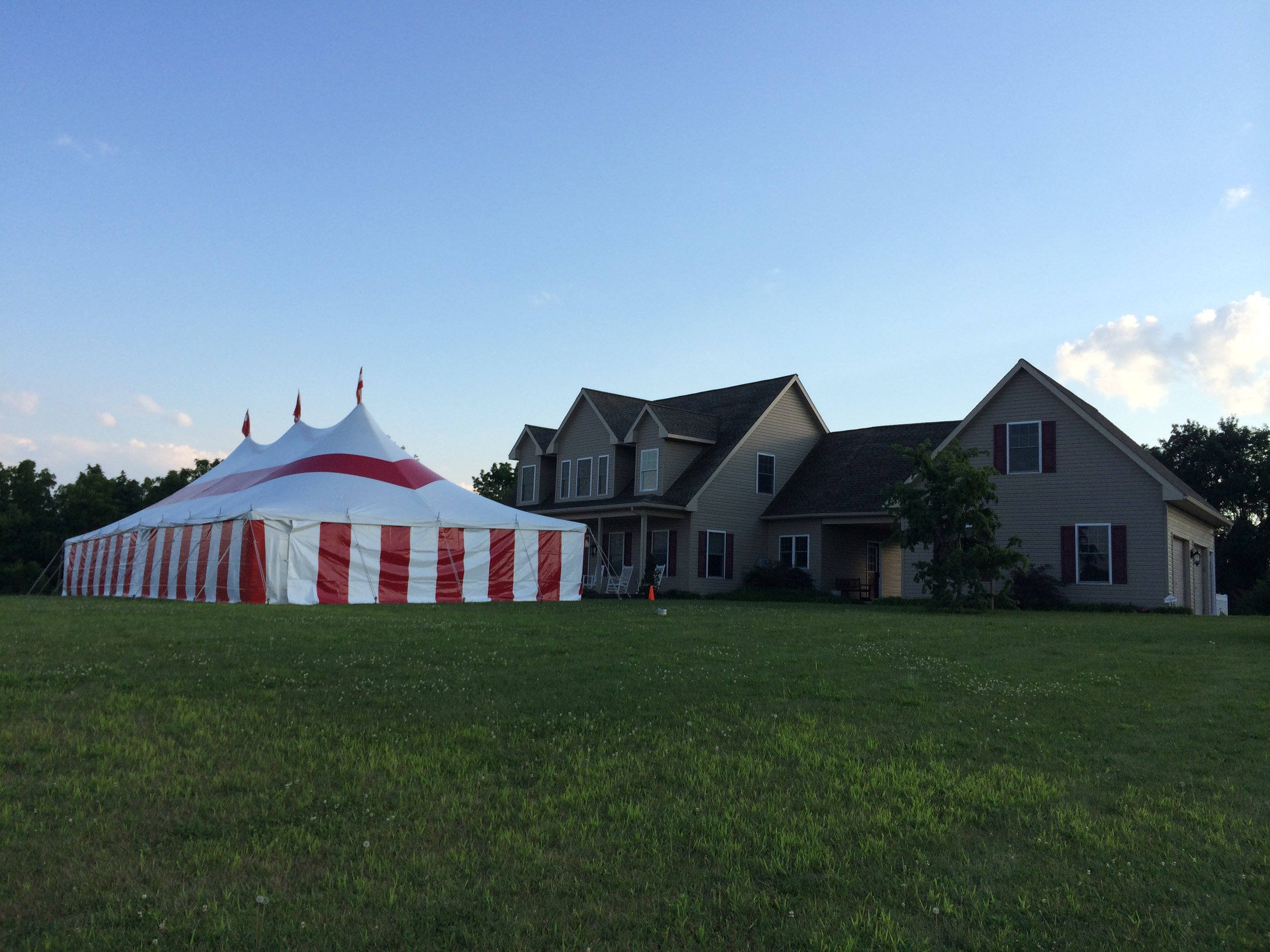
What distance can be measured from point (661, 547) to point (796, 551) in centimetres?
424

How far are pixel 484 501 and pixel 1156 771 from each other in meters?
19.2

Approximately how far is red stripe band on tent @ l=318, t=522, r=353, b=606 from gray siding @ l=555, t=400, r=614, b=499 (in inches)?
457

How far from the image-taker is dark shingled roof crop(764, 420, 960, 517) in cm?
2780

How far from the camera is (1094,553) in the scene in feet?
72.8

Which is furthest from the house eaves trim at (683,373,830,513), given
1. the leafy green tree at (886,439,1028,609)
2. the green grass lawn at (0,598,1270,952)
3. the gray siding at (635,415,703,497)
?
the green grass lawn at (0,598,1270,952)

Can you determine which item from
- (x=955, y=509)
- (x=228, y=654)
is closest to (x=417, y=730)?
(x=228, y=654)

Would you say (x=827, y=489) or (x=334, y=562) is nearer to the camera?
(x=334, y=562)

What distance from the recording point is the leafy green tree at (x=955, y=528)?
1992 centimetres

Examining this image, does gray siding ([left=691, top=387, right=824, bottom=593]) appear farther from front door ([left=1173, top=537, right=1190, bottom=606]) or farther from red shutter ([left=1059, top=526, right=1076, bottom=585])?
front door ([left=1173, top=537, right=1190, bottom=606])

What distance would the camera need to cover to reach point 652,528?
2980cm

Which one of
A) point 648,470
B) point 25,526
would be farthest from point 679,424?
point 25,526

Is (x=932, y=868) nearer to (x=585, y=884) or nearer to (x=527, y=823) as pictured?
(x=585, y=884)

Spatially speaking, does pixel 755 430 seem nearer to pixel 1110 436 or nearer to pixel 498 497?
pixel 1110 436

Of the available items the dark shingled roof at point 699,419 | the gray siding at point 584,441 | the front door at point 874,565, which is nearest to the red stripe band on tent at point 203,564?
the dark shingled roof at point 699,419
